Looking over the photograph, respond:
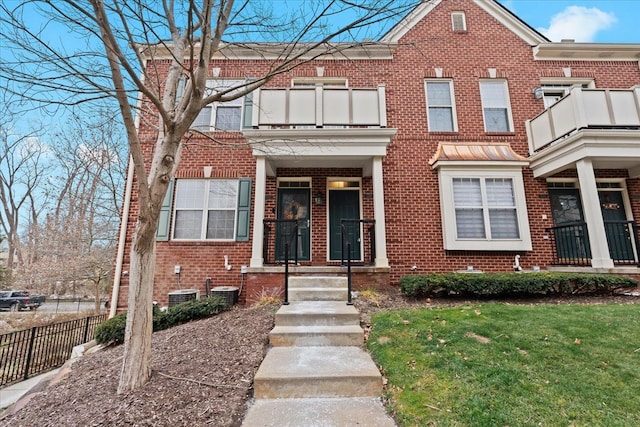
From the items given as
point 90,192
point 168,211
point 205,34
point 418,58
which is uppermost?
point 418,58

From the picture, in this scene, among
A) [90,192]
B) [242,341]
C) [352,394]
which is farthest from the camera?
[90,192]

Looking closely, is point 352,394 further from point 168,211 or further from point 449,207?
point 168,211

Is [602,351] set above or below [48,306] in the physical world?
above

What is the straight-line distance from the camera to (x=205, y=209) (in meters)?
7.80

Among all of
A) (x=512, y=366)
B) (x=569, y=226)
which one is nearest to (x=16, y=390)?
(x=512, y=366)

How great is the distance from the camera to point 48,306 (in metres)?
18.0

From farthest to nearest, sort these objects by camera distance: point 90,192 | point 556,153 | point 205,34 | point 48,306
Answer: point 48,306, point 90,192, point 556,153, point 205,34

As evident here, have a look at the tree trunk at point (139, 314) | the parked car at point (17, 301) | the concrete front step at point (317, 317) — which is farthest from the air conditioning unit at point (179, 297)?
the parked car at point (17, 301)

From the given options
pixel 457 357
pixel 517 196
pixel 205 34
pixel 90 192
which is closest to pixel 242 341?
pixel 457 357

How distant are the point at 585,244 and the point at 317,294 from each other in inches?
260

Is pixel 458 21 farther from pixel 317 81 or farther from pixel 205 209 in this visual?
pixel 205 209

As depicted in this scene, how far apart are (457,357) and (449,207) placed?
502 cm

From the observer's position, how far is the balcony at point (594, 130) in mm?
6812

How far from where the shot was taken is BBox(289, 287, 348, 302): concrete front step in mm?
5395
